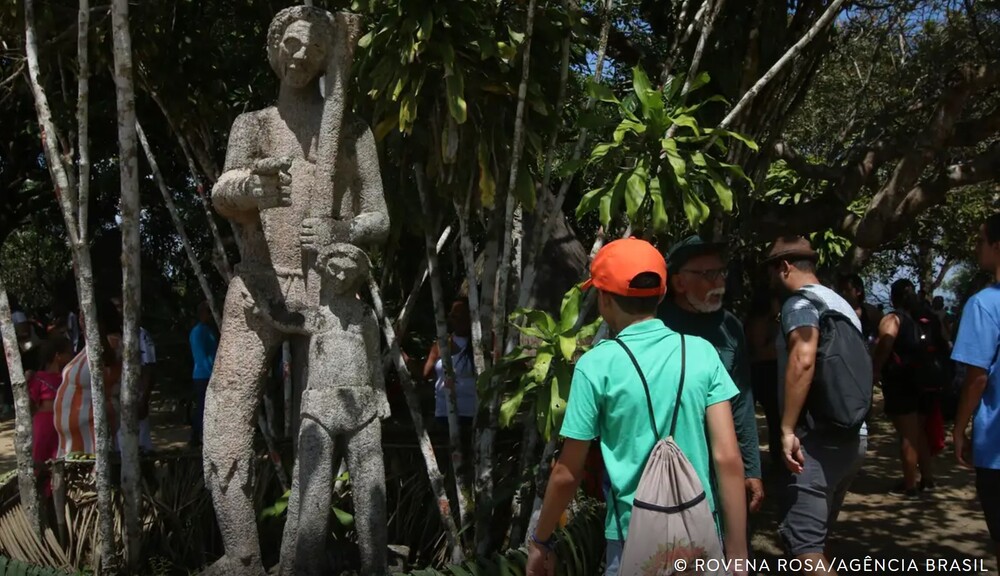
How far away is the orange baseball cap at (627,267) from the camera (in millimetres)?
2566

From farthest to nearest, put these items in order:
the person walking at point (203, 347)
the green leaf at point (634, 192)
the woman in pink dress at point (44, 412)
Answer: the person walking at point (203, 347)
the woman in pink dress at point (44, 412)
the green leaf at point (634, 192)

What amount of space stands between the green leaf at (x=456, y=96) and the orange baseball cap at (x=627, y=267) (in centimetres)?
188

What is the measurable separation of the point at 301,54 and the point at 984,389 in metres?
3.29

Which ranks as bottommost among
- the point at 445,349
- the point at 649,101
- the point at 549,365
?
the point at 549,365

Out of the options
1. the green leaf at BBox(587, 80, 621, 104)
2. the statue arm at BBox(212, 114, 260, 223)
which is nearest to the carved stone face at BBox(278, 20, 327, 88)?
the statue arm at BBox(212, 114, 260, 223)

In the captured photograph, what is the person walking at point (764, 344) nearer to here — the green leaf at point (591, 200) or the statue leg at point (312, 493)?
the green leaf at point (591, 200)

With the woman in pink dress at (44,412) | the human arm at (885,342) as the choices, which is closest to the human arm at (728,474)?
the human arm at (885,342)

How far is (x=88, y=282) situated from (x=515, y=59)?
2.43 m

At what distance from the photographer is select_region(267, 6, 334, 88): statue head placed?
12.8 ft

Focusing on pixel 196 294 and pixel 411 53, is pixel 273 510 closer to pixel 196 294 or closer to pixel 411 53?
pixel 411 53

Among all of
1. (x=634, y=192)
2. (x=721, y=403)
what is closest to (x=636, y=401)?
(x=721, y=403)

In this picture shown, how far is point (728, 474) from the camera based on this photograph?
2518 millimetres

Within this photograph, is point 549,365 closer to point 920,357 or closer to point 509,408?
point 509,408

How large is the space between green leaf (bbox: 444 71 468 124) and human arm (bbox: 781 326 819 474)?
1843mm
